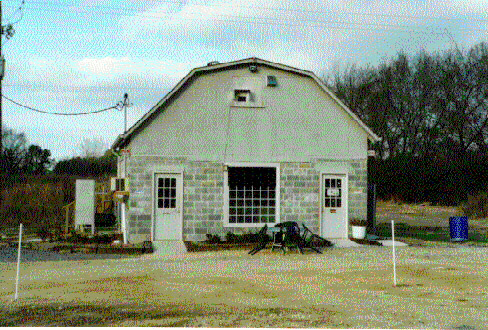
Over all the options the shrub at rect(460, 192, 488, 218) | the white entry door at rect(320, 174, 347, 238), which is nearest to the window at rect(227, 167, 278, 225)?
the white entry door at rect(320, 174, 347, 238)

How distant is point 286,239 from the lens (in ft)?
58.5

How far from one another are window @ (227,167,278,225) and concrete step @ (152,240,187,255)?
6.24 ft

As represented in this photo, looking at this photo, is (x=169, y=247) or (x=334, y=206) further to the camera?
(x=334, y=206)

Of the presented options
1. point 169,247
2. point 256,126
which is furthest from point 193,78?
point 169,247

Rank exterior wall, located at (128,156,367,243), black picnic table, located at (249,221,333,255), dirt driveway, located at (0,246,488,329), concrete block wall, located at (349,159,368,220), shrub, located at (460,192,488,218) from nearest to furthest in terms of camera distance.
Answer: dirt driveway, located at (0,246,488,329) → black picnic table, located at (249,221,333,255) → exterior wall, located at (128,156,367,243) → concrete block wall, located at (349,159,368,220) → shrub, located at (460,192,488,218)

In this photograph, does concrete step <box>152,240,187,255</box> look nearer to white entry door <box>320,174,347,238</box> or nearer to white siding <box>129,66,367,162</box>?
white siding <box>129,66,367,162</box>

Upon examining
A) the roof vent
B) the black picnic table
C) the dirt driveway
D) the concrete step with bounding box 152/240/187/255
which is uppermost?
the roof vent

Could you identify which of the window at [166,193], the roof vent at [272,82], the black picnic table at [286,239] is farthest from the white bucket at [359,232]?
the window at [166,193]

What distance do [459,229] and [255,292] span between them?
12166mm

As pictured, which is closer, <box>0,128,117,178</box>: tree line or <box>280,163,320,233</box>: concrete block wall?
<box>280,163,320,233</box>: concrete block wall

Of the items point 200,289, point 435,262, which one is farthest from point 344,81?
point 200,289

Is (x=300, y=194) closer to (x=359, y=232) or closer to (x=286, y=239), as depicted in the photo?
(x=359, y=232)

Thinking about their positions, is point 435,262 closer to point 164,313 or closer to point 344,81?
point 164,313

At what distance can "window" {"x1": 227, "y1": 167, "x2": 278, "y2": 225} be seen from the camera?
2030cm
